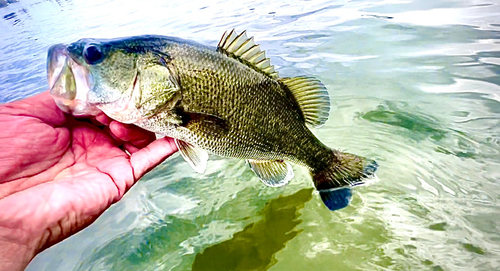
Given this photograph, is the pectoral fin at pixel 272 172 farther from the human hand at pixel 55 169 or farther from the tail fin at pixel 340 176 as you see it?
the human hand at pixel 55 169

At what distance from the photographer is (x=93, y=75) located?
1.89m

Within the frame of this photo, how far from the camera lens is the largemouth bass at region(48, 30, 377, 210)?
190cm

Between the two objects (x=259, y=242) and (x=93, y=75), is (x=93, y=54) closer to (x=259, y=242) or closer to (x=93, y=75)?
(x=93, y=75)

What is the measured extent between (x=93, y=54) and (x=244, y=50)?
925 mm

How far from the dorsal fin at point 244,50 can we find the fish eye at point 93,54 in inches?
28.3

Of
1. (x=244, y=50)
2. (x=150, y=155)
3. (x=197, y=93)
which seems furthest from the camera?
(x=150, y=155)

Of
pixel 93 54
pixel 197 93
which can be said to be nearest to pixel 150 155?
pixel 197 93

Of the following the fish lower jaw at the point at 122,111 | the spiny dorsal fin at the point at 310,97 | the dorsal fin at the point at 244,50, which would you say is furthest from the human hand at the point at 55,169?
the spiny dorsal fin at the point at 310,97

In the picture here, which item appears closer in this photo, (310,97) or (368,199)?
(310,97)

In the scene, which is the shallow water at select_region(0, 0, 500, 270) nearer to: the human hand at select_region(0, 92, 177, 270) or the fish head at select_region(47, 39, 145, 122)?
the human hand at select_region(0, 92, 177, 270)

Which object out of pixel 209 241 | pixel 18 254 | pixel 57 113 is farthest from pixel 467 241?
pixel 57 113

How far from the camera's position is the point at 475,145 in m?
3.46

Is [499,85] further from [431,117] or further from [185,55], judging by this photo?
[185,55]

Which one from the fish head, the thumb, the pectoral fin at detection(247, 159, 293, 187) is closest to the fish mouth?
the fish head
